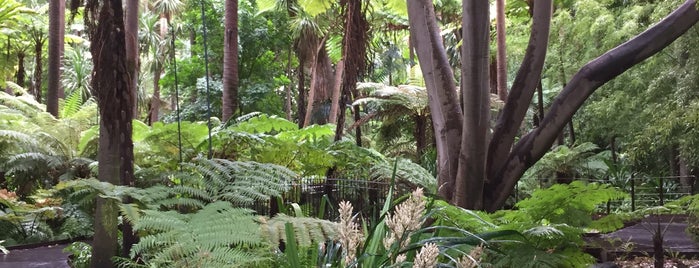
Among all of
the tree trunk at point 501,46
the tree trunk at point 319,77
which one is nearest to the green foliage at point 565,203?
the tree trunk at point 501,46

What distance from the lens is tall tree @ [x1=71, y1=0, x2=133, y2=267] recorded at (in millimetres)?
4246

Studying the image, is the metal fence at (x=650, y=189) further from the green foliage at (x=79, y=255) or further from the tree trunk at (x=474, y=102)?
the green foliage at (x=79, y=255)

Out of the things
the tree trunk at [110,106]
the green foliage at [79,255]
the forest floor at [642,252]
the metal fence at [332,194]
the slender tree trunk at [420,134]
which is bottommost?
the forest floor at [642,252]

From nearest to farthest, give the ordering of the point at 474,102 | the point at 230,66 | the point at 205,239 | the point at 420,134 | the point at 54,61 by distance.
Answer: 1. the point at 205,239
2. the point at 474,102
3. the point at 230,66
4. the point at 54,61
5. the point at 420,134

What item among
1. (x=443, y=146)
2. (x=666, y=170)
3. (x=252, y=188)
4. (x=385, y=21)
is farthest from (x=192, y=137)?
(x=666, y=170)

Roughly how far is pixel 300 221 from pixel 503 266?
3.85 feet

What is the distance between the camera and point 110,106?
4266 mm

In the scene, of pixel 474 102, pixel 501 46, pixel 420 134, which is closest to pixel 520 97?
pixel 474 102

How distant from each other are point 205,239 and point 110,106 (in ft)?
6.71

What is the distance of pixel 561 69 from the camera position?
17.3 m

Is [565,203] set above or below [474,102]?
below

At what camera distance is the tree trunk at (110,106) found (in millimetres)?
4246

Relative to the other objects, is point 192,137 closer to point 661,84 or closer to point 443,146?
point 443,146

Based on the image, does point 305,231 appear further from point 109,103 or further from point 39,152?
point 39,152
